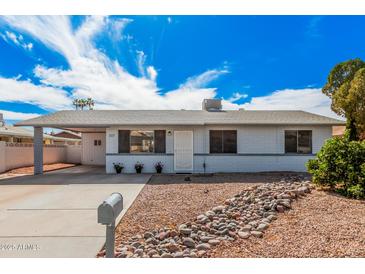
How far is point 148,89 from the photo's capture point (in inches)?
562

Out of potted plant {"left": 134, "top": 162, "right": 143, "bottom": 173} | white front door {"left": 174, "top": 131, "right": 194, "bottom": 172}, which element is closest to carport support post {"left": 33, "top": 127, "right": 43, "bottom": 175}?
potted plant {"left": 134, "top": 162, "right": 143, "bottom": 173}

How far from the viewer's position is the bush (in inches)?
242

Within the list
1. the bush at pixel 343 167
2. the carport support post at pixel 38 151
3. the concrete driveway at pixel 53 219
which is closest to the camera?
the concrete driveway at pixel 53 219

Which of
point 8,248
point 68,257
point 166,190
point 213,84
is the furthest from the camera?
point 213,84

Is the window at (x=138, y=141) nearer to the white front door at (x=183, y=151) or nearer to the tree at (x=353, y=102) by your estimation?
the white front door at (x=183, y=151)

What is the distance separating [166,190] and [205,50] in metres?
5.09

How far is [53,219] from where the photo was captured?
4844 mm

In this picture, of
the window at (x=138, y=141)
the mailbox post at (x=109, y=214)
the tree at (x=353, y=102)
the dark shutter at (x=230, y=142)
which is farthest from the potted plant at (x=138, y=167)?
the mailbox post at (x=109, y=214)

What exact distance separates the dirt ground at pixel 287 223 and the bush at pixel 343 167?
0.47 meters

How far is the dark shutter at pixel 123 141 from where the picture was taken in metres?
12.1

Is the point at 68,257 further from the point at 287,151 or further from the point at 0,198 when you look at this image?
the point at 287,151

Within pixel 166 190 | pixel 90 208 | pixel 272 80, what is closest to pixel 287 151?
pixel 272 80

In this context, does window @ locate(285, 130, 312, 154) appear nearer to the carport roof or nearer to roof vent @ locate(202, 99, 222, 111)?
the carport roof

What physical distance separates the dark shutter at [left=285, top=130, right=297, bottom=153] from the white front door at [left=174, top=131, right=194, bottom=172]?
4.78 metres
